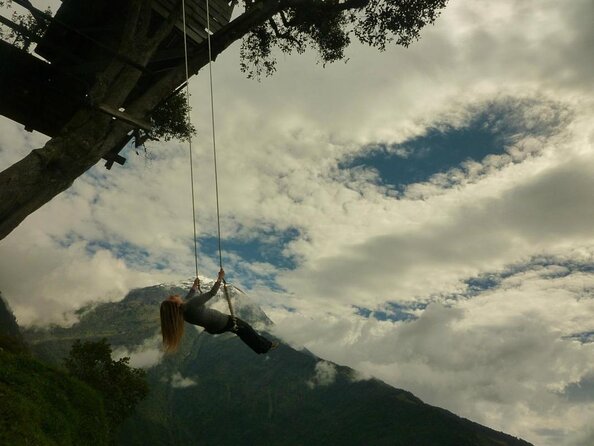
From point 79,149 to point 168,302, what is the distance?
10.5ft

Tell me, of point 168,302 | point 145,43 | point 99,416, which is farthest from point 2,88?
point 99,416

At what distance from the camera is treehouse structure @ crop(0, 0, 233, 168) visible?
869cm

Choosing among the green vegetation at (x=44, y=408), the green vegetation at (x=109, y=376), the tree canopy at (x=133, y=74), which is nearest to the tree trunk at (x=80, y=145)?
the tree canopy at (x=133, y=74)

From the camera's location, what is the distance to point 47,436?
44.8ft

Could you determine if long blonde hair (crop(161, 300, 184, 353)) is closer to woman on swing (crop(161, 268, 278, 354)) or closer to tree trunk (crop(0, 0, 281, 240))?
woman on swing (crop(161, 268, 278, 354))

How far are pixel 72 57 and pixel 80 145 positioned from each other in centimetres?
291

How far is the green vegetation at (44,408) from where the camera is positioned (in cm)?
1237

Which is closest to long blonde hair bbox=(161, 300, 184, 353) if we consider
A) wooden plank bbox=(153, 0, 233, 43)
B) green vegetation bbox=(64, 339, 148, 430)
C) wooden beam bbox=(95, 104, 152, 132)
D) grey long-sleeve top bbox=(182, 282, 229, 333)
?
grey long-sleeve top bbox=(182, 282, 229, 333)

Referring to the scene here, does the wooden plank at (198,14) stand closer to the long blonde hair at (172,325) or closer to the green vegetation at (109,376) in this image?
the long blonde hair at (172,325)

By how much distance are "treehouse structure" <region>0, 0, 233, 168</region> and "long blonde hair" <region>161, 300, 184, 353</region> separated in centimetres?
348

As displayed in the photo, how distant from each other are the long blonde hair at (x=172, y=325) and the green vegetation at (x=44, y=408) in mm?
6436

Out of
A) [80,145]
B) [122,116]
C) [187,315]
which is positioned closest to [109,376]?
[187,315]

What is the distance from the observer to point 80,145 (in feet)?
24.9

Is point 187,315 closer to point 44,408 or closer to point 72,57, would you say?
point 72,57
